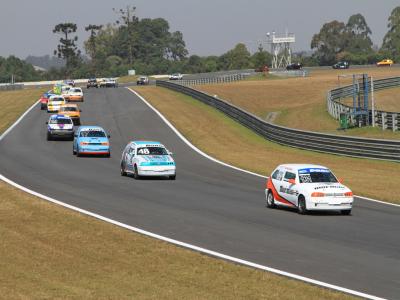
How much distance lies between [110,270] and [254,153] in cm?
2939

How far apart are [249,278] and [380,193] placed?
1514 centimetres

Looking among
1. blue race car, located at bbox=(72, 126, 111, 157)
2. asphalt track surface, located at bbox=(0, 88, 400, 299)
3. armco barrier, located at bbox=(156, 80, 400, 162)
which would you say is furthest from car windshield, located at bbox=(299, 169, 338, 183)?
blue race car, located at bbox=(72, 126, 111, 157)

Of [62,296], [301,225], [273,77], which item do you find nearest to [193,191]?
[301,225]

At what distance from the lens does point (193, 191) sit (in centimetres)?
2814

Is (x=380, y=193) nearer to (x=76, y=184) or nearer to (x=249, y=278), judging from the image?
(x=76, y=184)

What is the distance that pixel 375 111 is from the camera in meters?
50.3

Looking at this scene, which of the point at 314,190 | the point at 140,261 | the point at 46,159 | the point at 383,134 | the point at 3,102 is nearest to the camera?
the point at 140,261

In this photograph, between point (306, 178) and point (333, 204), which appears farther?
point (306, 178)

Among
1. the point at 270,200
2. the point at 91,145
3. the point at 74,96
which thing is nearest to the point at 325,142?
the point at 91,145

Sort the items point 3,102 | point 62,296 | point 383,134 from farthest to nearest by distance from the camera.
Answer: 1. point 3,102
2. point 383,134
3. point 62,296

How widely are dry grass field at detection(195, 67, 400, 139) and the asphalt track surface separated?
52.3 feet

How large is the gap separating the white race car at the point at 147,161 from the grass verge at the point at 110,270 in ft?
40.6

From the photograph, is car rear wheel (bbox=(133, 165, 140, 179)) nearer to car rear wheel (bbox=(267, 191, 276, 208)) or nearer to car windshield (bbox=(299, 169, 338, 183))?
car rear wheel (bbox=(267, 191, 276, 208))

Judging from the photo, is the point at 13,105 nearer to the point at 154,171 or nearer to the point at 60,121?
the point at 60,121
